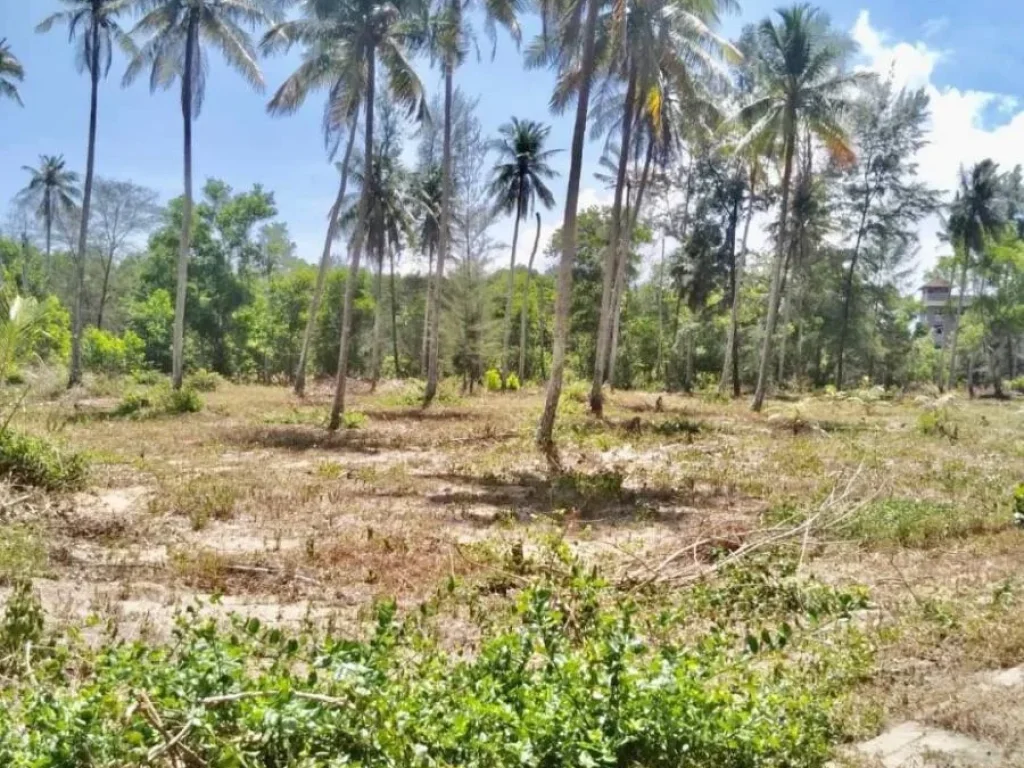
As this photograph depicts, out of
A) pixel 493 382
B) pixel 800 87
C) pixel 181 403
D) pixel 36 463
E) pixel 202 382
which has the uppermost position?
pixel 800 87

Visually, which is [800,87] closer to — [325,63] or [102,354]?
[325,63]

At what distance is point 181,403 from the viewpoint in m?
19.7

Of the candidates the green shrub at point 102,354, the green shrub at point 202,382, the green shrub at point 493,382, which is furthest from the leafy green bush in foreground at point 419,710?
the green shrub at point 102,354

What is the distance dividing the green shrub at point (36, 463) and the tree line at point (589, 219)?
8005 mm

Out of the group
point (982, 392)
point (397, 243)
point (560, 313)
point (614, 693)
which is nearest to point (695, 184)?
point (397, 243)

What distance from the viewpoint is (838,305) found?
40.0 m

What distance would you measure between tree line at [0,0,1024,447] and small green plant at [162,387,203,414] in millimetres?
2255

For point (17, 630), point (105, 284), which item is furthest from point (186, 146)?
point (105, 284)

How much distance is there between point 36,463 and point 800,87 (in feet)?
72.3

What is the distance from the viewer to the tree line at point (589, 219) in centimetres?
1770

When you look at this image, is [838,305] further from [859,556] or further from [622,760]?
[622,760]

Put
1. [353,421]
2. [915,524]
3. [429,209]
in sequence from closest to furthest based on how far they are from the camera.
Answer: [915,524], [353,421], [429,209]

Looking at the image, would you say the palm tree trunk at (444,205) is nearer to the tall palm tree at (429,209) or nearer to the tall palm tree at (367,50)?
the tall palm tree at (367,50)

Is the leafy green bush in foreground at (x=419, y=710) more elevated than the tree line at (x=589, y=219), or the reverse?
the tree line at (x=589, y=219)
